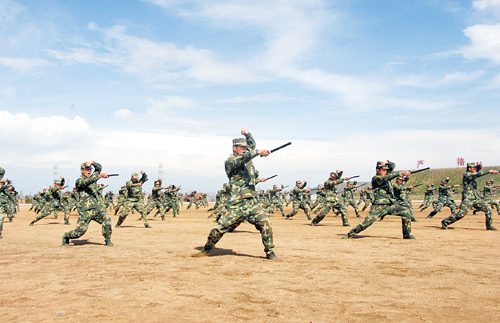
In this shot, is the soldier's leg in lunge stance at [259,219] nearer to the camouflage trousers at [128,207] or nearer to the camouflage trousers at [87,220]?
the camouflage trousers at [87,220]

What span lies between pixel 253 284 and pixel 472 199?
37.6 feet

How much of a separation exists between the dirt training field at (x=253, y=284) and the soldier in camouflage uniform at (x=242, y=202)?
0.60m

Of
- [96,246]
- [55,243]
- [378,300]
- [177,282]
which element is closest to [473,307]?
[378,300]

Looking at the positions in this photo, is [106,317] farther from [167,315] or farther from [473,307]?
[473,307]

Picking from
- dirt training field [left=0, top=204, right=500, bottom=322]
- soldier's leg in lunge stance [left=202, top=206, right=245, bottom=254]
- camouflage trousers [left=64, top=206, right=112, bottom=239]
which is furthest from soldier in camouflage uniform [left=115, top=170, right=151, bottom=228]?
soldier's leg in lunge stance [left=202, top=206, right=245, bottom=254]

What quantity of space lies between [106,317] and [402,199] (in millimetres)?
9019

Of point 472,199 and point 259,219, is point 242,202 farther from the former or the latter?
point 472,199

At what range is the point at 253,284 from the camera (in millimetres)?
5863

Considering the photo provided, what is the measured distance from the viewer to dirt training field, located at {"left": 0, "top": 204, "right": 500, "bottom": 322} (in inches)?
178

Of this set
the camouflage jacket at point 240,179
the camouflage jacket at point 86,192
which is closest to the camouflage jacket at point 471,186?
the camouflage jacket at point 240,179

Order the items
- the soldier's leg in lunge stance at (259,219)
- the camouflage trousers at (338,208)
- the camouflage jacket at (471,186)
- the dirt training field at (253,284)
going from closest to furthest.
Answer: the dirt training field at (253,284) → the soldier's leg in lunge stance at (259,219) → the camouflage jacket at (471,186) → the camouflage trousers at (338,208)

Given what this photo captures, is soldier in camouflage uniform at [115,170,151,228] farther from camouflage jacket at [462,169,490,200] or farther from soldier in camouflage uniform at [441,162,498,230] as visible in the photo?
camouflage jacket at [462,169,490,200]

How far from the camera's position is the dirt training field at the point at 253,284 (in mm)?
4531

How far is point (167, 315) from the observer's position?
14.7ft
